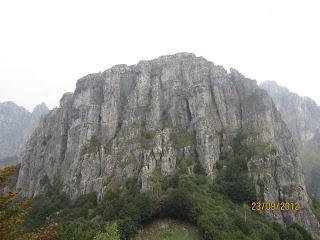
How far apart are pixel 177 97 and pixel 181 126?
46.6 feet

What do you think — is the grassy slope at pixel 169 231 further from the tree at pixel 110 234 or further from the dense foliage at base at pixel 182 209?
the tree at pixel 110 234

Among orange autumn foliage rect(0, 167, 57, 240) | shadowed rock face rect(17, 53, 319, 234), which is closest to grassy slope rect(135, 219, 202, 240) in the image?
shadowed rock face rect(17, 53, 319, 234)

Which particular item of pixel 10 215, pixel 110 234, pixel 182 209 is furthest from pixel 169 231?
pixel 10 215

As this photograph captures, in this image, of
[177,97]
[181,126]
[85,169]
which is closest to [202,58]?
[177,97]

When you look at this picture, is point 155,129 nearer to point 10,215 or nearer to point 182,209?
point 182,209
